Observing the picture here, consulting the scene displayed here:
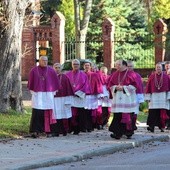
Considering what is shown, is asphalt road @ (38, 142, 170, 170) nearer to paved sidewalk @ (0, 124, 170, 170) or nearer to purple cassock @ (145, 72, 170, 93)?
paved sidewalk @ (0, 124, 170, 170)

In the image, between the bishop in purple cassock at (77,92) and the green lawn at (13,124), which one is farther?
the bishop in purple cassock at (77,92)

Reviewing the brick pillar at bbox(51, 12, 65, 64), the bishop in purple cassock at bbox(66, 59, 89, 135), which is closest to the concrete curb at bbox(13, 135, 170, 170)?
the bishop in purple cassock at bbox(66, 59, 89, 135)

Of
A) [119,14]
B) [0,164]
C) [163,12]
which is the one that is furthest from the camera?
[163,12]

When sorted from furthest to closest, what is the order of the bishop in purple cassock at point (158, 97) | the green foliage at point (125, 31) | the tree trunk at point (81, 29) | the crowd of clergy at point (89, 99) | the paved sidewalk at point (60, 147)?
the green foliage at point (125, 31) → the tree trunk at point (81, 29) → the bishop in purple cassock at point (158, 97) → the crowd of clergy at point (89, 99) → the paved sidewalk at point (60, 147)

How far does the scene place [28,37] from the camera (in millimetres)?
44688

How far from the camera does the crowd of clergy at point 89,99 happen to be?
1817 centimetres

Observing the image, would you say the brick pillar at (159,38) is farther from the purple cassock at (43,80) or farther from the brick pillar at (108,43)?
the purple cassock at (43,80)

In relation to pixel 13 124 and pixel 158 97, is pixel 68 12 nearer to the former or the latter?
pixel 158 97

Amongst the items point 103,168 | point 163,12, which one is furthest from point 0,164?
point 163,12

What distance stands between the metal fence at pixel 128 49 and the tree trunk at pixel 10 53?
840 inches

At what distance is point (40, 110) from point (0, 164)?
492cm

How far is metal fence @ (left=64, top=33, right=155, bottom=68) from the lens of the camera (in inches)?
1732

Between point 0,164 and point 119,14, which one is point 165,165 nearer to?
point 0,164

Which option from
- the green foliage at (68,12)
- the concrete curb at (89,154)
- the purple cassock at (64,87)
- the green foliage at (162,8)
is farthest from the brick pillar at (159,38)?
the concrete curb at (89,154)
